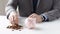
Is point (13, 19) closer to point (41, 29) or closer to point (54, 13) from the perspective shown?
point (41, 29)

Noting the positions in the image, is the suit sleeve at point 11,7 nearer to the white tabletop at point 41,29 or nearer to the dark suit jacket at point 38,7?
the dark suit jacket at point 38,7

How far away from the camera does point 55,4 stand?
1.40 metres

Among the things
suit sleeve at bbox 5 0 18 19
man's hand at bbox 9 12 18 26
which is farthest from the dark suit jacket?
man's hand at bbox 9 12 18 26

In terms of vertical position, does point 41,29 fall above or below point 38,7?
below

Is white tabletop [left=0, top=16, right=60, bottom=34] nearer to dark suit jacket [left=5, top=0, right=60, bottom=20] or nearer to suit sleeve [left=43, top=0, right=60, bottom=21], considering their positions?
suit sleeve [left=43, top=0, right=60, bottom=21]

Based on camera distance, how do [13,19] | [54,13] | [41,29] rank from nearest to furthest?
[41,29], [13,19], [54,13]

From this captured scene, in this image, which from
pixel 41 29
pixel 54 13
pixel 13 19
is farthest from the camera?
pixel 54 13

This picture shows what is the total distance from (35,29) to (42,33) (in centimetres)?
10

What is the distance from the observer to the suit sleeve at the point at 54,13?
4.22ft

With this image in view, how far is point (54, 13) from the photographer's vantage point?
4.39 ft

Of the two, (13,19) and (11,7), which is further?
(11,7)

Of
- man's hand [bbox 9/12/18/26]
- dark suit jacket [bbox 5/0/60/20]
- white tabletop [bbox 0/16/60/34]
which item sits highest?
dark suit jacket [bbox 5/0/60/20]

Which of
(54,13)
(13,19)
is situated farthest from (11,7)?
(54,13)

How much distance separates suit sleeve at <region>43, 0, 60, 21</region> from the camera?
1.29m
